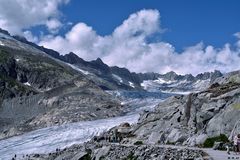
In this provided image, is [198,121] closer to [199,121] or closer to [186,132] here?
[199,121]

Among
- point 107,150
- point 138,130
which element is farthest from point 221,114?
point 138,130

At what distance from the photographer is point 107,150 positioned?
49906 millimetres

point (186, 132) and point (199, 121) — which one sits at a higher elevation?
point (199, 121)

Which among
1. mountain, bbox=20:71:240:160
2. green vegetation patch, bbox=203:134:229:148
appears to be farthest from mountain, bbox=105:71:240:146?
green vegetation patch, bbox=203:134:229:148

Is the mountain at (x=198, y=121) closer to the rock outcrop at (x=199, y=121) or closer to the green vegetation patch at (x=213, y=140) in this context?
the rock outcrop at (x=199, y=121)

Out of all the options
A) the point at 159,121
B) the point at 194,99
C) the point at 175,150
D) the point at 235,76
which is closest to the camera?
the point at 175,150

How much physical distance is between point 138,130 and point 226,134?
91.6ft

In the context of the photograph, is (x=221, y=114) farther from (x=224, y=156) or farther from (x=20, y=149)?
(x=20, y=149)

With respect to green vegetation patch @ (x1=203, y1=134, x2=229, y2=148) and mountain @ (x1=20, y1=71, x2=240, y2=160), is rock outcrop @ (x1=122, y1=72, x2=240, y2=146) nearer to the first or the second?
mountain @ (x1=20, y1=71, x2=240, y2=160)

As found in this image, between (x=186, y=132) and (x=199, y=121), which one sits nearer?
(x=186, y=132)

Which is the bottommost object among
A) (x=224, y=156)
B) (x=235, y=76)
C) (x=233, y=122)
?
(x=224, y=156)

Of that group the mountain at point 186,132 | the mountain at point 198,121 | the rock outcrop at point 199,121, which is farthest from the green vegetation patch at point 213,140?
the rock outcrop at point 199,121

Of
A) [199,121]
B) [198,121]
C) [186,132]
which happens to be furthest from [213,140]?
[198,121]

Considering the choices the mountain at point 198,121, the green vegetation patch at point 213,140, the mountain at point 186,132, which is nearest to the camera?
the mountain at point 186,132
